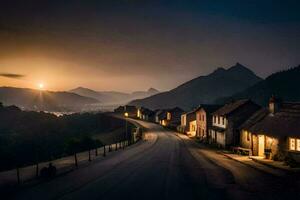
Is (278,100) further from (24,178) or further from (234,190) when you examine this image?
(24,178)

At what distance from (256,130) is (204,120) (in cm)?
3048

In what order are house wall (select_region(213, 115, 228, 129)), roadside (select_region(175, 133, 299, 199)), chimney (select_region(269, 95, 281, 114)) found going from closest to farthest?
roadside (select_region(175, 133, 299, 199)) < chimney (select_region(269, 95, 281, 114)) < house wall (select_region(213, 115, 228, 129))

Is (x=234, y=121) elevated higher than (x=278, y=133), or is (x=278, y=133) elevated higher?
(x=234, y=121)

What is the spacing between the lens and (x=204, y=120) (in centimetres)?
7019

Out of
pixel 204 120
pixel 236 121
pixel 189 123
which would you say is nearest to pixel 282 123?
pixel 236 121

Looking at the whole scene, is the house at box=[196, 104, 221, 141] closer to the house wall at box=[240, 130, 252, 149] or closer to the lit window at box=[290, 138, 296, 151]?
the house wall at box=[240, 130, 252, 149]

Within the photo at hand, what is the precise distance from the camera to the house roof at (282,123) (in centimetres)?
3378

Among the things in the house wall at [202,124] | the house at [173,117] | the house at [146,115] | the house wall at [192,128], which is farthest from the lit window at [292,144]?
the house at [146,115]

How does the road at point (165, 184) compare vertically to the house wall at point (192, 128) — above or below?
below

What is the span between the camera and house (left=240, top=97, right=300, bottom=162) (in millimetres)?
33062

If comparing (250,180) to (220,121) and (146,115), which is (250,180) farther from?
(146,115)

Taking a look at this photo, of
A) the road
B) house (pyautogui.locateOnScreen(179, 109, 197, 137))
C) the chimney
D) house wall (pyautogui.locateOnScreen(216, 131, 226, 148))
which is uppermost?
the chimney

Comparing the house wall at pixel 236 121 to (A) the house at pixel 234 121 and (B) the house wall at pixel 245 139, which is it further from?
(B) the house wall at pixel 245 139

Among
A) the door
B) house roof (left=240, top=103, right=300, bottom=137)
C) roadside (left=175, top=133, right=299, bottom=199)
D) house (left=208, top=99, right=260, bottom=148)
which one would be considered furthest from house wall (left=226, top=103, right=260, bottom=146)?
roadside (left=175, top=133, right=299, bottom=199)
